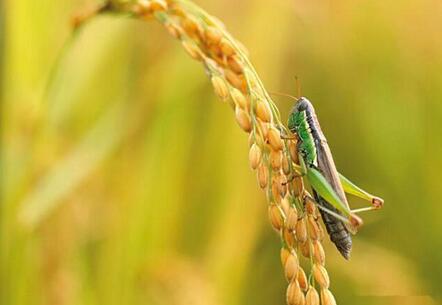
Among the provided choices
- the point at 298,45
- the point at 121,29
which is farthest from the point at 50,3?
the point at 298,45

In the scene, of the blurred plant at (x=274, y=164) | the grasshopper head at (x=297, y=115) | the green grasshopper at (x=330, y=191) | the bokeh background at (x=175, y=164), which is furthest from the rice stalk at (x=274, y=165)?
the bokeh background at (x=175, y=164)

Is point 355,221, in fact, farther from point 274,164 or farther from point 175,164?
Result: point 175,164

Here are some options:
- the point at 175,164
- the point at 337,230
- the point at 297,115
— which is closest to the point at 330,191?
the point at 337,230

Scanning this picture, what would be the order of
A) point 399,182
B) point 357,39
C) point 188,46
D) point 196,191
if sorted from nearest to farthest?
point 188,46 → point 196,191 → point 399,182 → point 357,39

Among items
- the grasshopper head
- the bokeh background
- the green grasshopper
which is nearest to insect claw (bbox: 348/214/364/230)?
the green grasshopper

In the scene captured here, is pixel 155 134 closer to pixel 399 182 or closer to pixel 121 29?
pixel 121 29

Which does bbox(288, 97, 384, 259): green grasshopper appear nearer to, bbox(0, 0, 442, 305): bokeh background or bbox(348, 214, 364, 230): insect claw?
bbox(348, 214, 364, 230): insect claw

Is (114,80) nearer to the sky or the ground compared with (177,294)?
nearer to the sky
